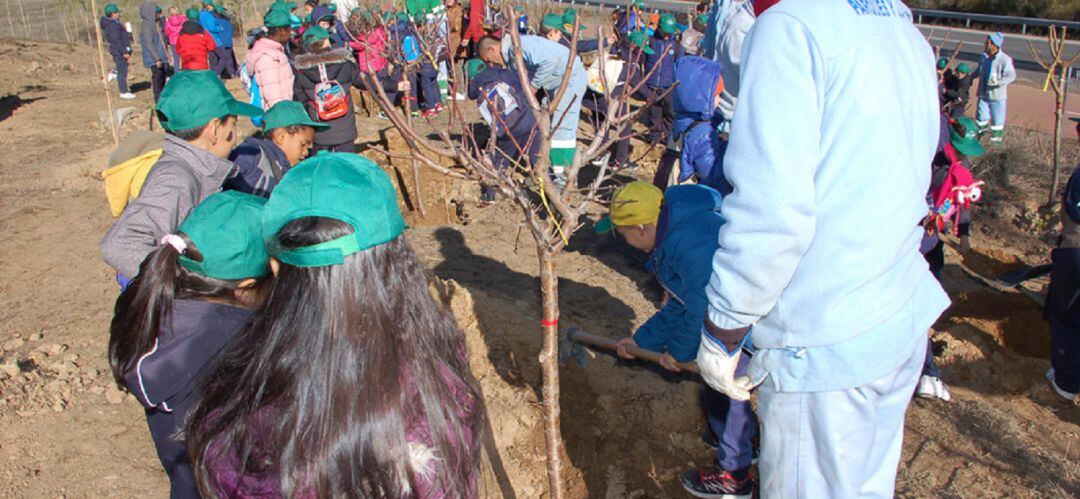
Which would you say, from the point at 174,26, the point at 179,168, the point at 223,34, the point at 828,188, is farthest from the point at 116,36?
the point at 828,188

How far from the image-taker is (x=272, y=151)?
397 centimetres

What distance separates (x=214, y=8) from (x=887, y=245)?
16.2 metres

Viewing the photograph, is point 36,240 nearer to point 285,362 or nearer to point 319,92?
point 319,92

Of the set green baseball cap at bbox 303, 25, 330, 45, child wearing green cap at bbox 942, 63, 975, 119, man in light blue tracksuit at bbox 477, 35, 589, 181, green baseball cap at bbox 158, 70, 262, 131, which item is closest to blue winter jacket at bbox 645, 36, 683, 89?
man in light blue tracksuit at bbox 477, 35, 589, 181

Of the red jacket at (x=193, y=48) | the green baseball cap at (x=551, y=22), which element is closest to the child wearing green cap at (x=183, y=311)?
the green baseball cap at (x=551, y=22)

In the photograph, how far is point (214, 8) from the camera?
15180mm

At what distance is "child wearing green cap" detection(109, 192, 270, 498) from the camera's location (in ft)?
6.37

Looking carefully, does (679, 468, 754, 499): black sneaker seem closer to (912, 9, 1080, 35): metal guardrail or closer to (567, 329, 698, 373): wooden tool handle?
(567, 329, 698, 373): wooden tool handle

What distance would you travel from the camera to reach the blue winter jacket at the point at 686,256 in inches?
113

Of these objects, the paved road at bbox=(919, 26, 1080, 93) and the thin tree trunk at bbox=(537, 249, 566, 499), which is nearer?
the thin tree trunk at bbox=(537, 249, 566, 499)

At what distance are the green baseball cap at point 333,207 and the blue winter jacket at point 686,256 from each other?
1579 millimetres

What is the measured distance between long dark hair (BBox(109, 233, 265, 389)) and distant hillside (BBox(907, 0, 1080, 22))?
28063mm

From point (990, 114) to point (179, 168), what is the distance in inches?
434

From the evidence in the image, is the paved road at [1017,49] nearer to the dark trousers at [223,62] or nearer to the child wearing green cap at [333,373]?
the dark trousers at [223,62]
